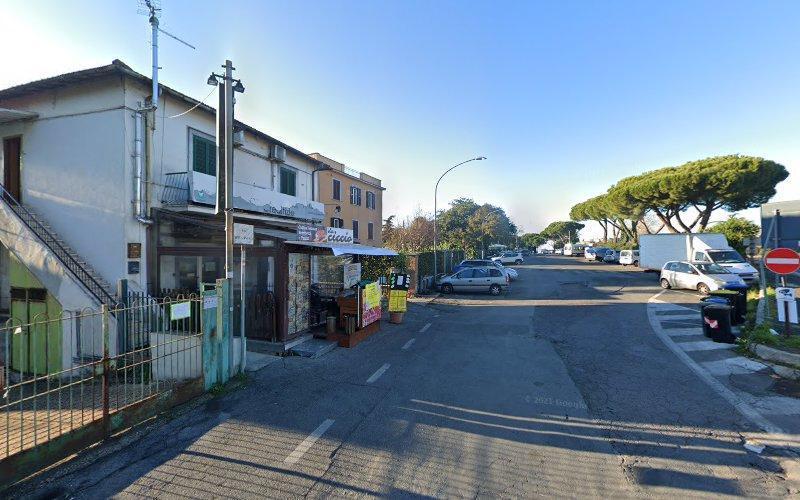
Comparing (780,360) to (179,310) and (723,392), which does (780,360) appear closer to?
(723,392)

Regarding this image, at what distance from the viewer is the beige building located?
27609 millimetres

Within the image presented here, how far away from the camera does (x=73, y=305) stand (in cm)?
898

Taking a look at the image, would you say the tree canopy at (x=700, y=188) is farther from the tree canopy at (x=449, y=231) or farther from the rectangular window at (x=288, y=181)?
the rectangular window at (x=288, y=181)

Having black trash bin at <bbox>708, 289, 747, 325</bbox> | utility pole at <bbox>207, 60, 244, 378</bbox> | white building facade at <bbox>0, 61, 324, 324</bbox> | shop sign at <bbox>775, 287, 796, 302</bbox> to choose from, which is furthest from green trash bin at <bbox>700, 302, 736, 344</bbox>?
utility pole at <bbox>207, 60, 244, 378</bbox>

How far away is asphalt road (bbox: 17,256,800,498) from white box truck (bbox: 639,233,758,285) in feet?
51.6

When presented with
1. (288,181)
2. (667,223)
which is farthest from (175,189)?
(667,223)

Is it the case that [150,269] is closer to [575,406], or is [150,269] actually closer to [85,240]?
[85,240]

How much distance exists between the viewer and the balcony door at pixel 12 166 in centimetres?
1176

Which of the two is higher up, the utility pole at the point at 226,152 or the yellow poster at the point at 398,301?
the utility pole at the point at 226,152

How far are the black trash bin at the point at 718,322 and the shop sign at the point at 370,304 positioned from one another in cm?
881

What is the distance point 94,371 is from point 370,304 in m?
6.62

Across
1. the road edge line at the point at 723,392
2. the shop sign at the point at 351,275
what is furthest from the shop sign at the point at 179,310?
the road edge line at the point at 723,392

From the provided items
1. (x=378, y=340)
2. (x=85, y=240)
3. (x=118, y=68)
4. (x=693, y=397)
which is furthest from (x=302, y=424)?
(x=118, y=68)

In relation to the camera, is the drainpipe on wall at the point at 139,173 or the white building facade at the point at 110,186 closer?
the white building facade at the point at 110,186
